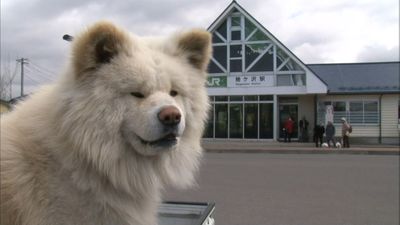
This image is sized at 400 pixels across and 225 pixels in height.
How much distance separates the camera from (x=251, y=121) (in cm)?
3175

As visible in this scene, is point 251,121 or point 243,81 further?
point 251,121

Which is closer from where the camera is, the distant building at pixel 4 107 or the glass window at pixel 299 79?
the distant building at pixel 4 107

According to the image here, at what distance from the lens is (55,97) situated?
2469 millimetres

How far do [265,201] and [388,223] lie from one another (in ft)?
8.04

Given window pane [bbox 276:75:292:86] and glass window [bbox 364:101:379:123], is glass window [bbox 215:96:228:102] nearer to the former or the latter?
window pane [bbox 276:75:292:86]

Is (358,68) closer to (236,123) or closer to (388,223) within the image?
(236,123)

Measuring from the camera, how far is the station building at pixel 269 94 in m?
31.1

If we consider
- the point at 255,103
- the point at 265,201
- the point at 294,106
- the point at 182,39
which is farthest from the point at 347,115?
the point at 182,39

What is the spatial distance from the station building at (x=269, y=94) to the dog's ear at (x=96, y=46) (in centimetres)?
2849

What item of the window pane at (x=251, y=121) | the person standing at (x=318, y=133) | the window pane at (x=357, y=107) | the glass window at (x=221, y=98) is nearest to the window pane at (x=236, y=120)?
the window pane at (x=251, y=121)

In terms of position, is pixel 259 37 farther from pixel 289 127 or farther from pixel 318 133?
pixel 318 133

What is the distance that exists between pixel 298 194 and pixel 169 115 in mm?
8336

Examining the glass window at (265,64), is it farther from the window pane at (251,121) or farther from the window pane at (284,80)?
the window pane at (251,121)

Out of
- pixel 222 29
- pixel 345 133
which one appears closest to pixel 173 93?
pixel 345 133
